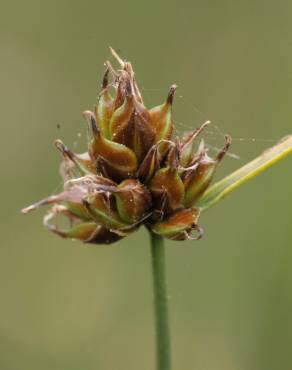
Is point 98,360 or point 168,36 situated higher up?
point 168,36

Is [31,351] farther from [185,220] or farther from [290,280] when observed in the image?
[185,220]

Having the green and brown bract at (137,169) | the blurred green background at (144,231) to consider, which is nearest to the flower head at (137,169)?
the green and brown bract at (137,169)

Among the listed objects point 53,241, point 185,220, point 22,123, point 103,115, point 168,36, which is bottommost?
point 185,220

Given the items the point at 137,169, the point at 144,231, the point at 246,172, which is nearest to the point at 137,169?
the point at 137,169

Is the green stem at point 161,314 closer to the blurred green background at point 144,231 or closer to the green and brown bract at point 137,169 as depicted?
the green and brown bract at point 137,169

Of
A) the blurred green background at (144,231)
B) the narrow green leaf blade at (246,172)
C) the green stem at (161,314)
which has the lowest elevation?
the green stem at (161,314)

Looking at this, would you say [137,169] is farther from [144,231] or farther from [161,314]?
[144,231]

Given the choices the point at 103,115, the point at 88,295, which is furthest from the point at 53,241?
the point at 103,115

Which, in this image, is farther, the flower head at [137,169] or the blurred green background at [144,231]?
the blurred green background at [144,231]
